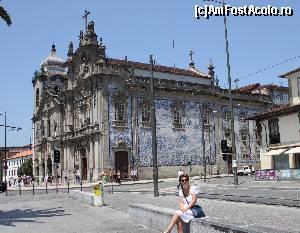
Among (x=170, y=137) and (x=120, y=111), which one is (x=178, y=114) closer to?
(x=170, y=137)

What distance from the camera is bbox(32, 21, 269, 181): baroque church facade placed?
151 feet

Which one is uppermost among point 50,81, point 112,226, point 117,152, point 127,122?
point 50,81

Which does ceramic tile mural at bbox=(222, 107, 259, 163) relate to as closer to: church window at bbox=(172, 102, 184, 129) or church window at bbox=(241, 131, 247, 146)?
church window at bbox=(241, 131, 247, 146)

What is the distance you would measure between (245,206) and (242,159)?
4269 centimetres

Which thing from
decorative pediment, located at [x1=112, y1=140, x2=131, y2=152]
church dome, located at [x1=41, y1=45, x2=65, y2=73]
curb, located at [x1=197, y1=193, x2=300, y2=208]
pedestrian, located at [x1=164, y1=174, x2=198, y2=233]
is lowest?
curb, located at [x1=197, y1=193, x2=300, y2=208]

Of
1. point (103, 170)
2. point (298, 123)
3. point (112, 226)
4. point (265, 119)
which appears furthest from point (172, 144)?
point (112, 226)

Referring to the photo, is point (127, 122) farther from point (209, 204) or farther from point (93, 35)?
point (209, 204)

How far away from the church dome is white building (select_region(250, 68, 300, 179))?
3629 centimetres

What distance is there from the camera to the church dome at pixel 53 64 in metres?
65.9

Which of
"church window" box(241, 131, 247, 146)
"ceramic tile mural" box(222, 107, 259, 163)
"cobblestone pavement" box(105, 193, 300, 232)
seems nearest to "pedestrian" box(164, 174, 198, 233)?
"cobblestone pavement" box(105, 193, 300, 232)

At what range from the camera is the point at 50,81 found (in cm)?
6450

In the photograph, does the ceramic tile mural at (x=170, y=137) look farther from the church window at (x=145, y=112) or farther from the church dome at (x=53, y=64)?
the church dome at (x=53, y=64)

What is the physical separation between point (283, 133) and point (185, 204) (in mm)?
29325

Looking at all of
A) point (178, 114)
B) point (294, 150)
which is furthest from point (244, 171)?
point (294, 150)
